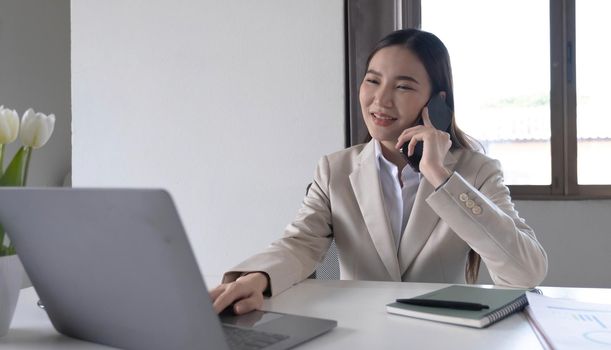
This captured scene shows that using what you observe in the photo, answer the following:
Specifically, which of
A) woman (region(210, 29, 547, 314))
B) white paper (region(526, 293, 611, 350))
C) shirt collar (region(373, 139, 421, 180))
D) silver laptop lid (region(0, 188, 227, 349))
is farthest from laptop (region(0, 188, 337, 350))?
shirt collar (region(373, 139, 421, 180))

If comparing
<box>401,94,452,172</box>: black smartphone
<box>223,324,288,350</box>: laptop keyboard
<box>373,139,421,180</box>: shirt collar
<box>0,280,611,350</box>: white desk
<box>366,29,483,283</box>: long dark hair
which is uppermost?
<box>366,29,483,283</box>: long dark hair

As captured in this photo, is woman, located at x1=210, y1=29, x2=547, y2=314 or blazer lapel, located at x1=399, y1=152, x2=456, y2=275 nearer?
woman, located at x1=210, y1=29, x2=547, y2=314

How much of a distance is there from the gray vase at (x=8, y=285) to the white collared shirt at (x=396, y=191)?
910mm

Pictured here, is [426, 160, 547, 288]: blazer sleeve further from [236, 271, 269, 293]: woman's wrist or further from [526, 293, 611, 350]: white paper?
[236, 271, 269, 293]: woman's wrist

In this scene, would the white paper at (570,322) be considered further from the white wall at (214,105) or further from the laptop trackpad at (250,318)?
the white wall at (214,105)

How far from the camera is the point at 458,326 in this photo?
865mm

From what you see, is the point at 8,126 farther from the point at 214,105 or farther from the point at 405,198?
the point at 214,105

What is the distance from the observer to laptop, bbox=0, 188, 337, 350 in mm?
613

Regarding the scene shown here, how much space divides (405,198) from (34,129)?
3.25 ft

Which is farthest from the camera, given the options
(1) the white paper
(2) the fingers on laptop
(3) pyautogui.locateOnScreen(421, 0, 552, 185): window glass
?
(3) pyautogui.locateOnScreen(421, 0, 552, 185): window glass

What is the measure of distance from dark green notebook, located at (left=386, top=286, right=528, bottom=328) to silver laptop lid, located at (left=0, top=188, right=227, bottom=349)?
37 cm

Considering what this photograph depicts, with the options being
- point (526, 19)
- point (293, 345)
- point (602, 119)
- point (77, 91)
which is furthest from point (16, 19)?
point (293, 345)

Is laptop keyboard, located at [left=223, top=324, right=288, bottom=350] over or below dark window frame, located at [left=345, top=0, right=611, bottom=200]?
below

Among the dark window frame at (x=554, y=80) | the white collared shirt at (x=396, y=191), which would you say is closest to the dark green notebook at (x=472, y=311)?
the white collared shirt at (x=396, y=191)
